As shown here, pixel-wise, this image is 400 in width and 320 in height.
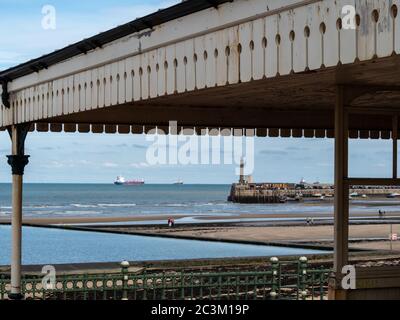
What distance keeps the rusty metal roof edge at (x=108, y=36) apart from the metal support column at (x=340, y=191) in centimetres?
189

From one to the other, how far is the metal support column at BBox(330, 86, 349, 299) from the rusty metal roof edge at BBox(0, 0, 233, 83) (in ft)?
6.22

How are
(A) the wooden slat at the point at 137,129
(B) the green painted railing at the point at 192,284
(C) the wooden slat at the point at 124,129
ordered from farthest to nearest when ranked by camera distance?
1. (A) the wooden slat at the point at 137,129
2. (C) the wooden slat at the point at 124,129
3. (B) the green painted railing at the point at 192,284

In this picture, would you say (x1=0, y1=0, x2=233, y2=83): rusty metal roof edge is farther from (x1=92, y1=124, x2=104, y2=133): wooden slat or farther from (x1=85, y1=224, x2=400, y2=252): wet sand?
(x1=85, y1=224, x2=400, y2=252): wet sand

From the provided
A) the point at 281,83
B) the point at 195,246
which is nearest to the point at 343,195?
the point at 281,83

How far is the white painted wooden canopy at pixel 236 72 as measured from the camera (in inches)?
293

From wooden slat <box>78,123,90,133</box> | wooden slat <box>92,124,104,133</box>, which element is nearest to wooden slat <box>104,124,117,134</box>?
wooden slat <box>92,124,104,133</box>

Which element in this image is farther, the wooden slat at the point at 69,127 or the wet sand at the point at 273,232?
the wet sand at the point at 273,232

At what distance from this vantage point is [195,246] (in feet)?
195

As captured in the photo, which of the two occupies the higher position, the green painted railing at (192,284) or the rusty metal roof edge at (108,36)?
the rusty metal roof edge at (108,36)

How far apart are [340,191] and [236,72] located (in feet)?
6.56

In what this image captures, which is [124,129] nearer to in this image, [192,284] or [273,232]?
[192,284]

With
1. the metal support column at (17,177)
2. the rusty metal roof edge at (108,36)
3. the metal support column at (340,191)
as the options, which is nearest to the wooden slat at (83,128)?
the metal support column at (17,177)

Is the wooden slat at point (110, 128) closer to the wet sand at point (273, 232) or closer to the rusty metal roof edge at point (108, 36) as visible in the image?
the rusty metal roof edge at point (108, 36)

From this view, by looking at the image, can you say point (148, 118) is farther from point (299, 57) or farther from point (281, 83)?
point (299, 57)
